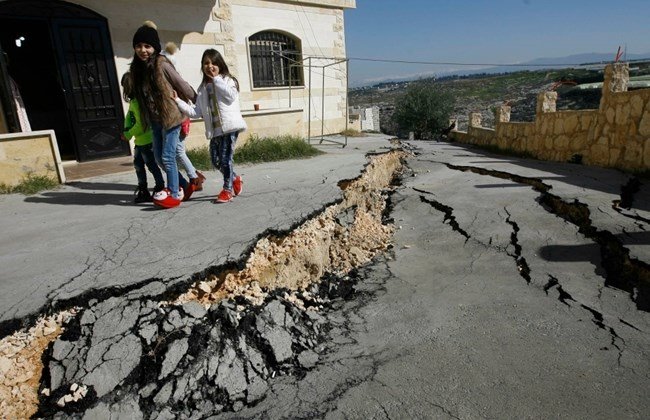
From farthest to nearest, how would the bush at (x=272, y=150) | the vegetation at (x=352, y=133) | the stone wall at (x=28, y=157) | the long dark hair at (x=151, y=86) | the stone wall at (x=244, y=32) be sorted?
the vegetation at (x=352, y=133)
the stone wall at (x=244, y=32)
the bush at (x=272, y=150)
the stone wall at (x=28, y=157)
the long dark hair at (x=151, y=86)

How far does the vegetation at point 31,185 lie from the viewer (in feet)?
16.6

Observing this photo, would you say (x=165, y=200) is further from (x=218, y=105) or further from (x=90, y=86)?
(x=90, y=86)

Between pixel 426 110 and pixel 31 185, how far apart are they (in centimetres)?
2217

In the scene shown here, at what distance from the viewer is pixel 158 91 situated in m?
3.65

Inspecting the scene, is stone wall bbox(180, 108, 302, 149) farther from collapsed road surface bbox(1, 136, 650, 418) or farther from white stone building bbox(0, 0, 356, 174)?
collapsed road surface bbox(1, 136, 650, 418)

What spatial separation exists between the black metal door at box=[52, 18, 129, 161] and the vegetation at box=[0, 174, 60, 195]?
1.91 metres

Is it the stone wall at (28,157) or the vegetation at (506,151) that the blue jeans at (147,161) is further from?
the vegetation at (506,151)

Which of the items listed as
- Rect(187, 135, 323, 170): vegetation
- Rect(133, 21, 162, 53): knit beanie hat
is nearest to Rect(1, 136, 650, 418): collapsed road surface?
Rect(133, 21, 162, 53): knit beanie hat

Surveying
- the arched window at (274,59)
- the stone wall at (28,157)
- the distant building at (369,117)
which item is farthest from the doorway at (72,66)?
the distant building at (369,117)

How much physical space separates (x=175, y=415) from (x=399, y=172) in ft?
20.3

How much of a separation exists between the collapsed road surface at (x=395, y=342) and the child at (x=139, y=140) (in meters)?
1.87

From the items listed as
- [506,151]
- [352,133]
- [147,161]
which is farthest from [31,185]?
[506,151]

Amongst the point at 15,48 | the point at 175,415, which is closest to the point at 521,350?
the point at 175,415

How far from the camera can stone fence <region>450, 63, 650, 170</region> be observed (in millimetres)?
6297
